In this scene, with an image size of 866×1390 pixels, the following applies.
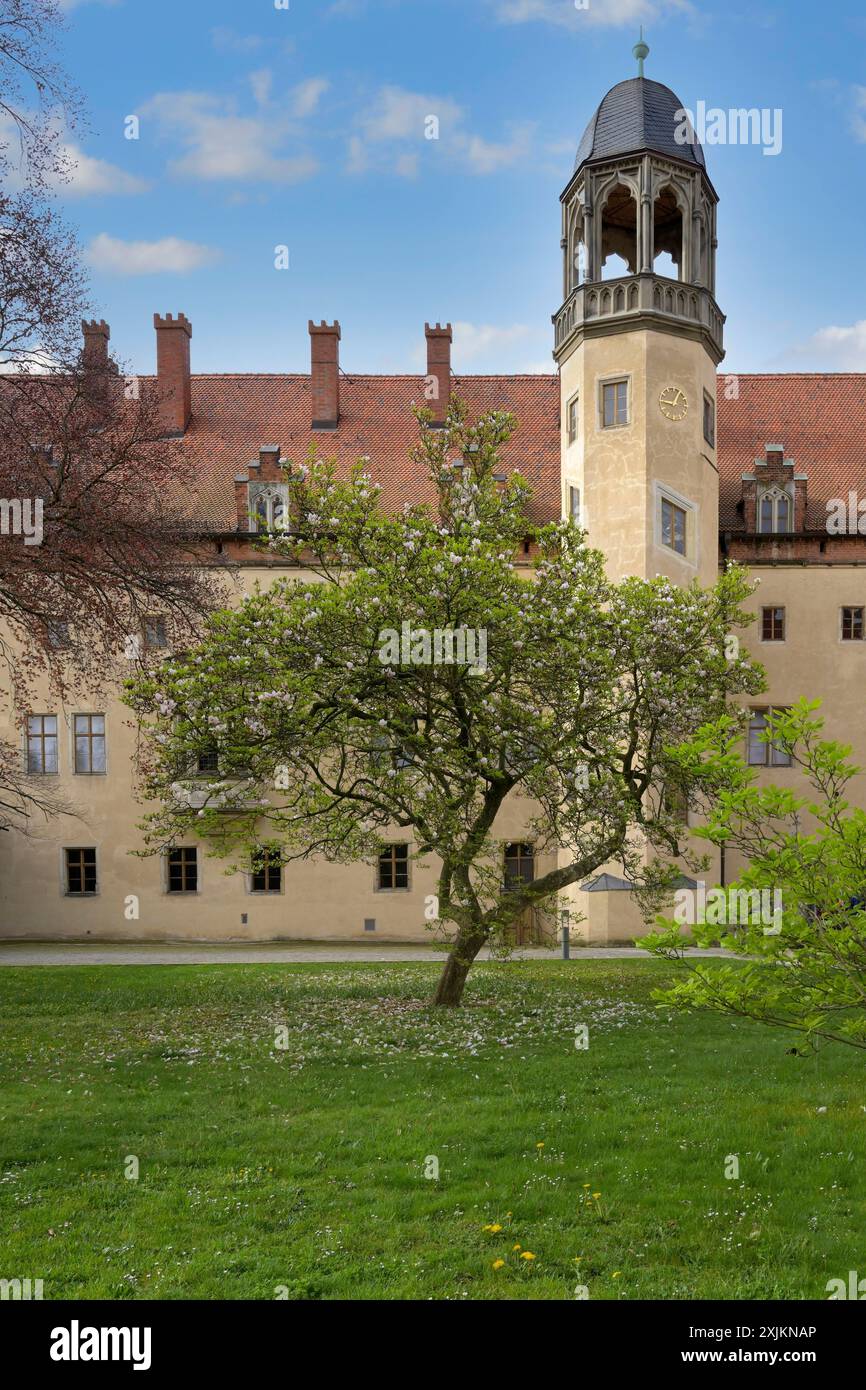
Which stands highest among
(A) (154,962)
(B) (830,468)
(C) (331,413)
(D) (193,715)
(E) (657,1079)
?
(C) (331,413)

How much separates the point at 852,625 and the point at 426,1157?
27.8 metres

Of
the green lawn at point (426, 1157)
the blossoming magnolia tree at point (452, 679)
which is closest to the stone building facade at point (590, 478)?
the blossoming magnolia tree at point (452, 679)

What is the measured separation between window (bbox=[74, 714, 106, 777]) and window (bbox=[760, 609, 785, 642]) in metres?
20.0

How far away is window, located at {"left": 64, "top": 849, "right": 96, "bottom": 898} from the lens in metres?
32.8

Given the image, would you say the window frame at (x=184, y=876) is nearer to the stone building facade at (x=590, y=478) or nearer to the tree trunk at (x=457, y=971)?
the stone building facade at (x=590, y=478)

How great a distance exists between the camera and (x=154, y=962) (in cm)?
2744

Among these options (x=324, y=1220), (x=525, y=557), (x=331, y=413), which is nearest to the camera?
(x=324, y=1220)

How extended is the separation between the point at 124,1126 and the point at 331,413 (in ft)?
94.8

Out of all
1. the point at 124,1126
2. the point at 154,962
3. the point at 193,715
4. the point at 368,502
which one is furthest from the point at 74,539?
the point at 154,962

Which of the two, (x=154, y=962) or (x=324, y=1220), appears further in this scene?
(x=154, y=962)

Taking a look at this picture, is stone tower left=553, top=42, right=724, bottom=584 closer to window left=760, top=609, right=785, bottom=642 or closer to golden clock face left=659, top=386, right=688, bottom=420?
golden clock face left=659, top=386, right=688, bottom=420

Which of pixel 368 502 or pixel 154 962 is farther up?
pixel 368 502

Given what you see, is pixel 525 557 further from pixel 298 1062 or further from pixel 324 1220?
pixel 324 1220
